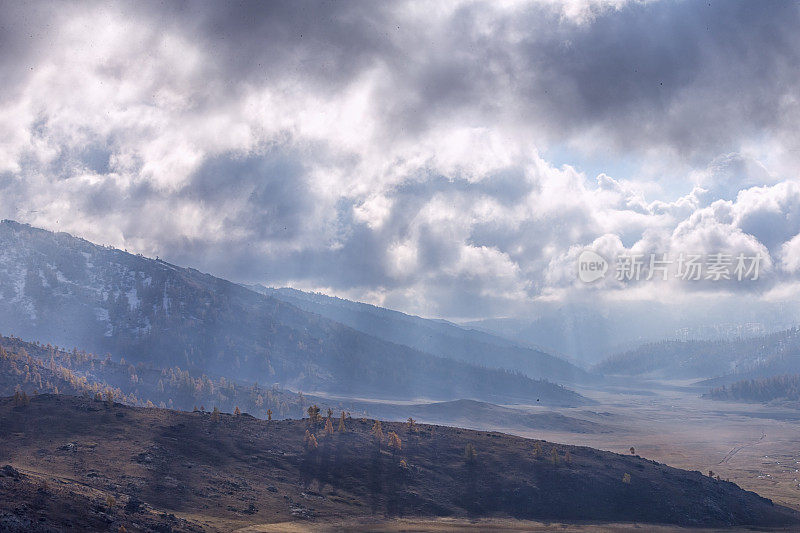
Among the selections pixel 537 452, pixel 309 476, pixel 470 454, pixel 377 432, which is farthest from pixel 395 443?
pixel 537 452

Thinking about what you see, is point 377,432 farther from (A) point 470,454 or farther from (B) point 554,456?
(B) point 554,456

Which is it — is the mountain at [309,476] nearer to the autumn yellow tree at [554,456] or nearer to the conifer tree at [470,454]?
the conifer tree at [470,454]

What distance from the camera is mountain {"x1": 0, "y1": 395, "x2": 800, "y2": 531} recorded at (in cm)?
8969

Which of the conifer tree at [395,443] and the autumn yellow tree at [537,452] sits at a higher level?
the autumn yellow tree at [537,452]

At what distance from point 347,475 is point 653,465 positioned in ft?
274

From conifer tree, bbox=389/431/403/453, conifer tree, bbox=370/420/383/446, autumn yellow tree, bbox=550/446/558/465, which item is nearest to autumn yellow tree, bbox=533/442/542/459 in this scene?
autumn yellow tree, bbox=550/446/558/465

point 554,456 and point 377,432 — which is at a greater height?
point 554,456

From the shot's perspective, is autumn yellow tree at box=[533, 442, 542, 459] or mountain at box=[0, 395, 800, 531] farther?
autumn yellow tree at box=[533, 442, 542, 459]

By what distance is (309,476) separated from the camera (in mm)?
118438

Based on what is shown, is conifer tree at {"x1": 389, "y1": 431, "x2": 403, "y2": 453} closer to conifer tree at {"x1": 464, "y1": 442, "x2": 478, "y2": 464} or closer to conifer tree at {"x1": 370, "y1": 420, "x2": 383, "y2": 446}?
conifer tree at {"x1": 370, "y1": 420, "x2": 383, "y2": 446}

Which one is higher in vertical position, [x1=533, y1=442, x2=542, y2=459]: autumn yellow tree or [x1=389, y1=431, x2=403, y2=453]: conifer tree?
[x1=533, y1=442, x2=542, y2=459]: autumn yellow tree

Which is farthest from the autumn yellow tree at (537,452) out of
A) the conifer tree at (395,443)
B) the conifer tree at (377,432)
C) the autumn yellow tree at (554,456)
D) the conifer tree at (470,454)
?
the conifer tree at (377,432)

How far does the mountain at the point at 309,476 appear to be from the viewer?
294ft

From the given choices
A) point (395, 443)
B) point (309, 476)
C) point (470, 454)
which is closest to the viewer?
point (309, 476)
